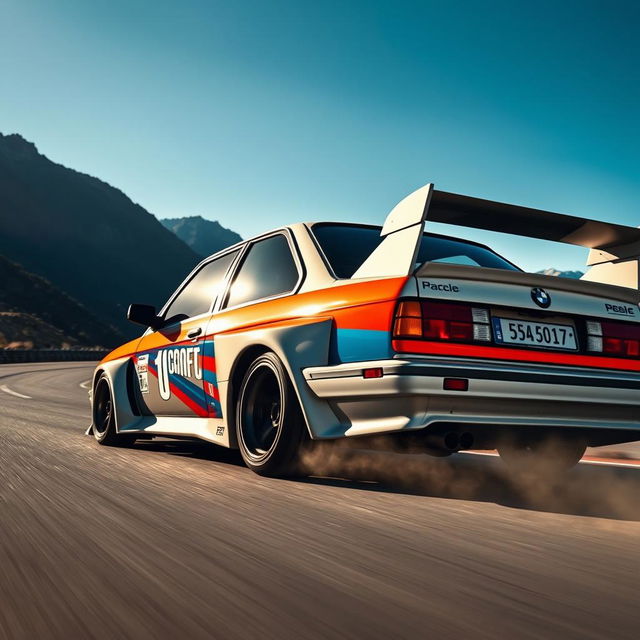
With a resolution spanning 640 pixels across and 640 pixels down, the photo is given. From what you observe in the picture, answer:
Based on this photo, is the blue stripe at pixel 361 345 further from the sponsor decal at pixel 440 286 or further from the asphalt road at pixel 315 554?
the asphalt road at pixel 315 554

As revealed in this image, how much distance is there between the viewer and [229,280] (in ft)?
18.1

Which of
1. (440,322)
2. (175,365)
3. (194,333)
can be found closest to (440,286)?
(440,322)

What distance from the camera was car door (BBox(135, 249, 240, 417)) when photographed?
17.8ft

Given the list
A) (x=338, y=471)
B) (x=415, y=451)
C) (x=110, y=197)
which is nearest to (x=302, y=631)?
Result: (x=415, y=451)

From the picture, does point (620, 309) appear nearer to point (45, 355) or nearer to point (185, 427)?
point (185, 427)

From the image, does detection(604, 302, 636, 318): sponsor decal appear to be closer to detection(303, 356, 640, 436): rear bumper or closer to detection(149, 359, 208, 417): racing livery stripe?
detection(303, 356, 640, 436): rear bumper

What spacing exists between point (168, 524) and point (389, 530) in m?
0.95

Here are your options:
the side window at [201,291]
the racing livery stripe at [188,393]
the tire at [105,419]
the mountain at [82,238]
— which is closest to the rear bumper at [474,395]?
the racing livery stripe at [188,393]

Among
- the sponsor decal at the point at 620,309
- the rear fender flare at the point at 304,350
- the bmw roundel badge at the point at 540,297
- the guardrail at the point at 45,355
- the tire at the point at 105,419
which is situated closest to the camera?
the bmw roundel badge at the point at 540,297

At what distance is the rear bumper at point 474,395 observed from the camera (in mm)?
3668

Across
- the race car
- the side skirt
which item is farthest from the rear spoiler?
the side skirt

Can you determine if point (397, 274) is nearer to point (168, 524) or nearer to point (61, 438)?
point (168, 524)

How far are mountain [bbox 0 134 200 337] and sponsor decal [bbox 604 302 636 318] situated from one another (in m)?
109

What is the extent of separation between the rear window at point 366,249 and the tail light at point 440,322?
2.35 ft
